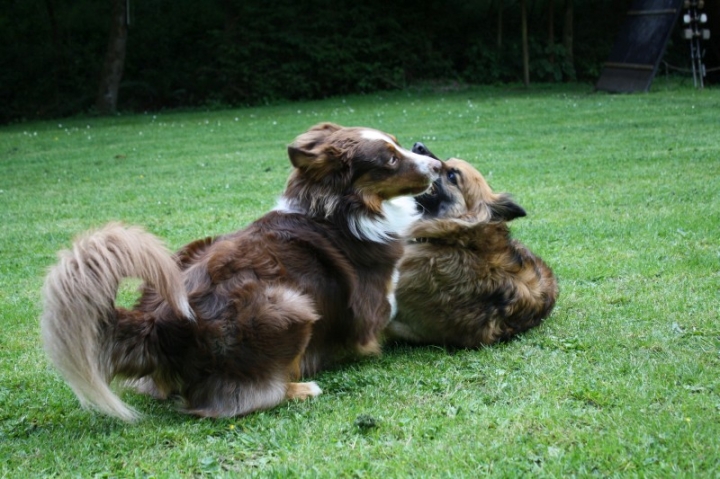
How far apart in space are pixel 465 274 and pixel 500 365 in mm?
786

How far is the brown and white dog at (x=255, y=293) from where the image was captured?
3775 mm

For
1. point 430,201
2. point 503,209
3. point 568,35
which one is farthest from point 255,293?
point 568,35

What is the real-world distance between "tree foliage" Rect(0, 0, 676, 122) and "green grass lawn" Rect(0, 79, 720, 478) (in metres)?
15.2

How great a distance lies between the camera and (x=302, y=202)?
5.07 meters

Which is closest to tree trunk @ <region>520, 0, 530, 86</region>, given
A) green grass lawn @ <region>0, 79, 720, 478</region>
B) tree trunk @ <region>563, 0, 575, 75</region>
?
tree trunk @ <region>563, 0, 575, 75</region>

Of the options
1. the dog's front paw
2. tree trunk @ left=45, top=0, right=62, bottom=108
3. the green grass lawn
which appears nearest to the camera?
the green grass lawn

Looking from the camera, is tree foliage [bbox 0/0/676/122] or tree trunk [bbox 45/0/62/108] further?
tree trunk [bbox 45/0/62/108]

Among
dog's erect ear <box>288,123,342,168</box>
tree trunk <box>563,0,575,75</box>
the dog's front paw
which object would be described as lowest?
the dog's front paw

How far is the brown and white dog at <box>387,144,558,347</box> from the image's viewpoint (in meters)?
5.38

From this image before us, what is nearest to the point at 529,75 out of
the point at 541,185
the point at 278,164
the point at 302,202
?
the point at 278,164

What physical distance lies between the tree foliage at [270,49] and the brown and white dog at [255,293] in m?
23.3

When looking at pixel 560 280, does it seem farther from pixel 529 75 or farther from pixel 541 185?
pixel 529 75

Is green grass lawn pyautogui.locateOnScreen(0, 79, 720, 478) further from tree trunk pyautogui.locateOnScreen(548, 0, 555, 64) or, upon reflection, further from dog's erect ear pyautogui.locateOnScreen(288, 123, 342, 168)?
tree trunk pyautogui.locateOnScreen(548, 0, 555, 64)

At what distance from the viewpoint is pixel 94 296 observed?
→ 374 cm
